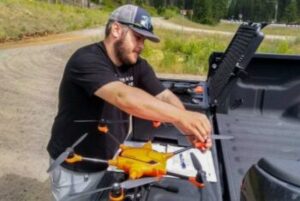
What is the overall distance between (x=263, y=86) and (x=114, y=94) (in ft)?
6.87

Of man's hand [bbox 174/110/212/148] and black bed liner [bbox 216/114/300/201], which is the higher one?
man's hand [bbox 174/110/212/148]

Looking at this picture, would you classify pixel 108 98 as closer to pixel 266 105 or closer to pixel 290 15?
pixel 266 105

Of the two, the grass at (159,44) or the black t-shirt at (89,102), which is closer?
the black t-shirt at (89,102)

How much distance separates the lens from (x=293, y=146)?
2639 mm

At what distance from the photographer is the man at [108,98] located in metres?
2.17

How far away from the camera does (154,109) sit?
2143mm

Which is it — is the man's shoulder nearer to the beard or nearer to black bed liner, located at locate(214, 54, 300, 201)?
the beard

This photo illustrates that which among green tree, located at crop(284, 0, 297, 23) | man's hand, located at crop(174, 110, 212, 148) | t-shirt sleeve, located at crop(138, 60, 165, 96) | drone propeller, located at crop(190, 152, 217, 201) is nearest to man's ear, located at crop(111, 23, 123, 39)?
t-shirt sleeve, located at crop(138, 60, 165, 96)

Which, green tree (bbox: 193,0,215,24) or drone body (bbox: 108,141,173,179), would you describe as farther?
green tree (bbox: 193,0,215,24)

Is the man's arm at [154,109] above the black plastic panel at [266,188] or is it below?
below

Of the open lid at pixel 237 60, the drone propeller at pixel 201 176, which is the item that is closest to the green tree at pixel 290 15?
the open lid at pixel 237 60

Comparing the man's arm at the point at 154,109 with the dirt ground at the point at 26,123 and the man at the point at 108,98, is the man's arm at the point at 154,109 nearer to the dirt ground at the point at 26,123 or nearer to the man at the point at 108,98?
the man at the point at 108,98

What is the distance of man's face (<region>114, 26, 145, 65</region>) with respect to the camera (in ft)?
8.21

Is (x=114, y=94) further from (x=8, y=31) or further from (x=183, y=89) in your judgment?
(x=8, y=31)
